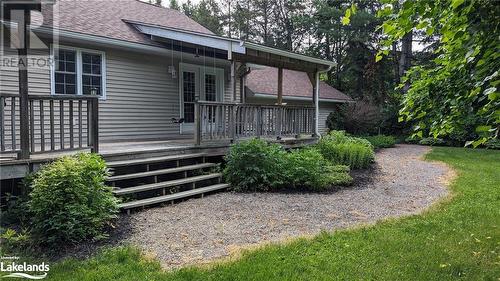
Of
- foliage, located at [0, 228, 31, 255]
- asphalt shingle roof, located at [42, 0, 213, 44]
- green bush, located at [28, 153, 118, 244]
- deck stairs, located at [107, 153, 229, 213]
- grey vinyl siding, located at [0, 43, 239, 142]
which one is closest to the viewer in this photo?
foliage, located at [0, 228, 31, 255]

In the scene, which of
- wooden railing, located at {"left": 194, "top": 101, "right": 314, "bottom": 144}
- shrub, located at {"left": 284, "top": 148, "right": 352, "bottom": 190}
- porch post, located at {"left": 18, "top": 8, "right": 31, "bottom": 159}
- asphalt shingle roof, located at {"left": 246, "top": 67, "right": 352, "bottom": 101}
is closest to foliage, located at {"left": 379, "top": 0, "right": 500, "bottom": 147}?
shrub, located at {"left": 284, "top": 148, "right": 352, "bottom": 190}

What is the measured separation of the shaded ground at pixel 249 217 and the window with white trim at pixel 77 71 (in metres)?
4.33

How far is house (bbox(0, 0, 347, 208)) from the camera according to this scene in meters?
6.45

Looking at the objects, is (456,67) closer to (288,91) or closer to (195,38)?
(195,38)

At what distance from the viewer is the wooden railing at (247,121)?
8386 millimetres

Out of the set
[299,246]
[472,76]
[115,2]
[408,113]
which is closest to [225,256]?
[299,246]

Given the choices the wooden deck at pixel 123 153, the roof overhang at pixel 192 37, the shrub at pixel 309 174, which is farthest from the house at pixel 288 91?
the shrub at pixel 309 174

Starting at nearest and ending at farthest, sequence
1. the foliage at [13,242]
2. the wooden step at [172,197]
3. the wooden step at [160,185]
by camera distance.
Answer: the foliage at [13,242] → the wooden step at [172,197] → the wooden step at [160,185]

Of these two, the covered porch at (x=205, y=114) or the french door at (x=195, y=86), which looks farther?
the french door at (x=195, y=86)

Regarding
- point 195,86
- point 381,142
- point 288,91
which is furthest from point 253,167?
point 381,142

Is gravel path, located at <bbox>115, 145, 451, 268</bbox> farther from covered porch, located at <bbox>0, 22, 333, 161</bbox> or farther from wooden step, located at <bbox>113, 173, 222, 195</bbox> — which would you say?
covered porch, located at <bbox>0, 22, 333, 161</bbox>

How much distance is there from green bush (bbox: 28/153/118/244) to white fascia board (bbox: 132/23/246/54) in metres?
4.64

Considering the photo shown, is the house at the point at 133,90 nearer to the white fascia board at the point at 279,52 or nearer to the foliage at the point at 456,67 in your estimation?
the white fascia board at the point at 279,52

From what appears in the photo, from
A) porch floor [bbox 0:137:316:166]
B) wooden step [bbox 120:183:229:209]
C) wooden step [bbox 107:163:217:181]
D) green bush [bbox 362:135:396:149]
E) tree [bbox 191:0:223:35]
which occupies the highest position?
tree [bbox 191:0:223:35]
